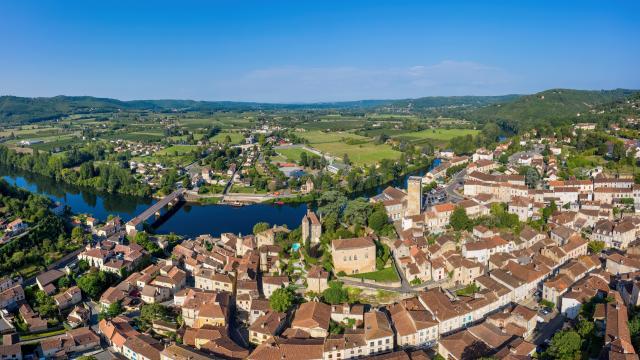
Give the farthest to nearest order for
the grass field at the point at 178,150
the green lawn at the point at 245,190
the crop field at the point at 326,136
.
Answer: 1. the crop field at the point at 326,136
2. the grass field at the point at 178,150
3. the green lawn at the point at 245,190

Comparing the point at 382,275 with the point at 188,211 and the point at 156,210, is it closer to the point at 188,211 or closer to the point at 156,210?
the point at 156,210

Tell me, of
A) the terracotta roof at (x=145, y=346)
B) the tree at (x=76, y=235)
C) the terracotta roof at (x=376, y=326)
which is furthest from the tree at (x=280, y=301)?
the tree at (x=76, y=235)

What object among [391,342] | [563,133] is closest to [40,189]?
[391,342]

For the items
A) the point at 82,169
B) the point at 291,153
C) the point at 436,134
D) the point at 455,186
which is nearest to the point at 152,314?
the point at 455,186

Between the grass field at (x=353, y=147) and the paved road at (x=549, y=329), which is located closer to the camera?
the paved road at (x=549, y=329)

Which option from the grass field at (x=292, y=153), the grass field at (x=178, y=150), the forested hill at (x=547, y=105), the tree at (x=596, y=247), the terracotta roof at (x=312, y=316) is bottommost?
the terracotta roof at (x=312, y=316)

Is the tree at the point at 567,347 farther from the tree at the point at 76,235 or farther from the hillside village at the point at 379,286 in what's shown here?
the tree at the point at 76,235

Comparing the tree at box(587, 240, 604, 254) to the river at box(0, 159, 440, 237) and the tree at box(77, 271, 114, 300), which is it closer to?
the river at box(0, 159, 440, 237)

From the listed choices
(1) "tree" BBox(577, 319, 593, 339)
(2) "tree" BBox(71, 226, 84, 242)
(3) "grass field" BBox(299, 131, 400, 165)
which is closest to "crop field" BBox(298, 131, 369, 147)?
(3) "grass field" BBox(299, 131, 400, 165)
